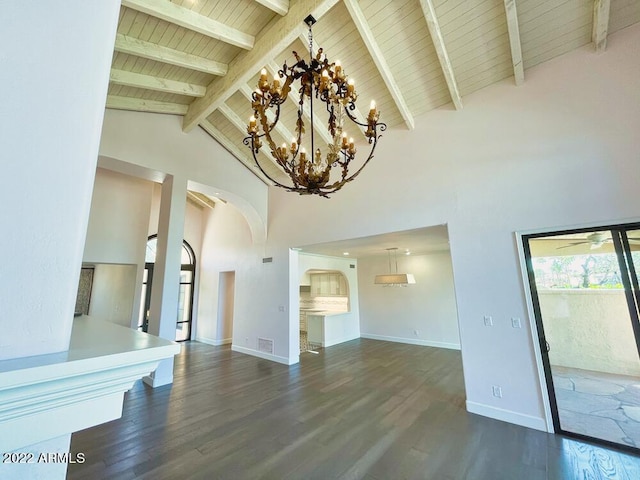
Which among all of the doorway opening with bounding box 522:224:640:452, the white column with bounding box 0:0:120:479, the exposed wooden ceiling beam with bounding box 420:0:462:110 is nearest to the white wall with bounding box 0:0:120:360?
the white column with bounding box 0:0:120:479

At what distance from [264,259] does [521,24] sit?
5.96 meters

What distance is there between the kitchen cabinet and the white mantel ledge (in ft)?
27.0

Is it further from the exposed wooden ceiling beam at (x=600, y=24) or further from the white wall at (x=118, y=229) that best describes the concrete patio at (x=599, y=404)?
the white wall at (x=118, y=229)

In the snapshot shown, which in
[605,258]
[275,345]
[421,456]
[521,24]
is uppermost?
[521,24]

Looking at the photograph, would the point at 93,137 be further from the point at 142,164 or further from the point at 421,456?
the point at 142,164

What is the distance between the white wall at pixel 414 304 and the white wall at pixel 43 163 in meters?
7.50

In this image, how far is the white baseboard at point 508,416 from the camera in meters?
3.11

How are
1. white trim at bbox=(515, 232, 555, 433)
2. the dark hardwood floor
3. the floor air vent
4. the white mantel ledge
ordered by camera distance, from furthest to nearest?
1. the floor air vent
2. white trim at bbox=(515, 232, 555, 433)
3. the dark hardwood floor
4. the white mantel ledge

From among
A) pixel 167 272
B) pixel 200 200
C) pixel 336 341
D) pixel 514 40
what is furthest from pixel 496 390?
pixel 200 200

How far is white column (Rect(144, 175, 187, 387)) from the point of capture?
4.61m

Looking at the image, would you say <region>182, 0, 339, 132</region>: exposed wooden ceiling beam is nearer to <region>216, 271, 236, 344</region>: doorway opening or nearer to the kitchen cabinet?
<region>216, 271, 236, 344</region>: doorway opening

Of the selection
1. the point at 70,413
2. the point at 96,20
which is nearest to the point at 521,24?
the point at 96,20

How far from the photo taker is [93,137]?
66 centimetres

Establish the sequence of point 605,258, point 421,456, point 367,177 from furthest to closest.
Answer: point 367,177, point 605,258, point 421,456
